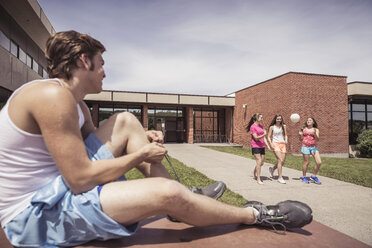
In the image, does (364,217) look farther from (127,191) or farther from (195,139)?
(195,139)

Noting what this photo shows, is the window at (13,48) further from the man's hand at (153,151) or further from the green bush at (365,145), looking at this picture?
the green bush at (365,145)

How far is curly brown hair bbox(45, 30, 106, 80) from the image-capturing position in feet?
4.84

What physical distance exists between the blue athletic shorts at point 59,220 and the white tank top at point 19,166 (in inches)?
2.3

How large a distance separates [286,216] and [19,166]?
6.03 feet

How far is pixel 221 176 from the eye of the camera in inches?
253

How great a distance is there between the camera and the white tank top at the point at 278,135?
244 inches

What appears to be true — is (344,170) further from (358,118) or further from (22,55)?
(22,55)

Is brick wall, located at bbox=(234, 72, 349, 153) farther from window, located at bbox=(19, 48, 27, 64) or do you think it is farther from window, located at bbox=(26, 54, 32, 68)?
window, located at bbox=(26, 54, 32, 68)

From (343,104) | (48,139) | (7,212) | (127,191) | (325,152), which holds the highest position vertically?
(343,104)

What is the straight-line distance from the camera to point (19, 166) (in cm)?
131

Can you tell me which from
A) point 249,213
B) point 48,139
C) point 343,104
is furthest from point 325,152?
point 48,139

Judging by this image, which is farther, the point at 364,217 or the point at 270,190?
the point at 270,190

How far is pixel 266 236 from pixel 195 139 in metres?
23.9

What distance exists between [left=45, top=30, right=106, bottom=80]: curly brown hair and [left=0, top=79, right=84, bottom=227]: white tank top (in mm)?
265
